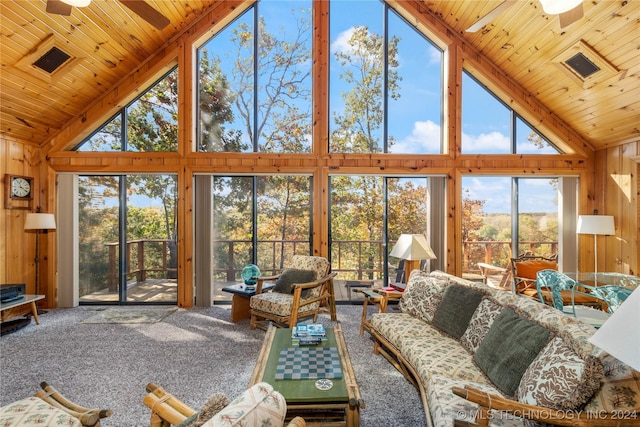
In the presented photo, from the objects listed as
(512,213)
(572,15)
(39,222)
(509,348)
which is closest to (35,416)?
(509,348)

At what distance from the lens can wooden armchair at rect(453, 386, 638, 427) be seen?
4.17 feet

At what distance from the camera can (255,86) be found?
4.98 m

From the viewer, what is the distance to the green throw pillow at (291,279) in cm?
398

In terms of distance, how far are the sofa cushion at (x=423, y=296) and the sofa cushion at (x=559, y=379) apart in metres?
1.22

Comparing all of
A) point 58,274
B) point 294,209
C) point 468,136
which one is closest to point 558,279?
point 468,136

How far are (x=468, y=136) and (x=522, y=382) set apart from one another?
4243 mm

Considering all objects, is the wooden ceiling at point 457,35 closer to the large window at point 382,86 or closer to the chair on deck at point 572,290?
the large window at point 382,86

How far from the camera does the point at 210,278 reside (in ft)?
15.7

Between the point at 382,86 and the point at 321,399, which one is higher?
the point at 382,86

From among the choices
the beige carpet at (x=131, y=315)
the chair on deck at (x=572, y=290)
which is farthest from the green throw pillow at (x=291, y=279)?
the chair on deck at (x=572, y=290)

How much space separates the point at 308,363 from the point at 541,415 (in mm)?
1318

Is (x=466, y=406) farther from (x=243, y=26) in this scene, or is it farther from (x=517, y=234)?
(x=243, y=26)

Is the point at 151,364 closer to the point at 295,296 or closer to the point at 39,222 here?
the point at 295,296

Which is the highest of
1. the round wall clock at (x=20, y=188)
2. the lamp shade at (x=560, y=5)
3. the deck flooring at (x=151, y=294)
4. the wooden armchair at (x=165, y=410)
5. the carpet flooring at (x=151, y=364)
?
the lamp shade at (x=560, y=5)
